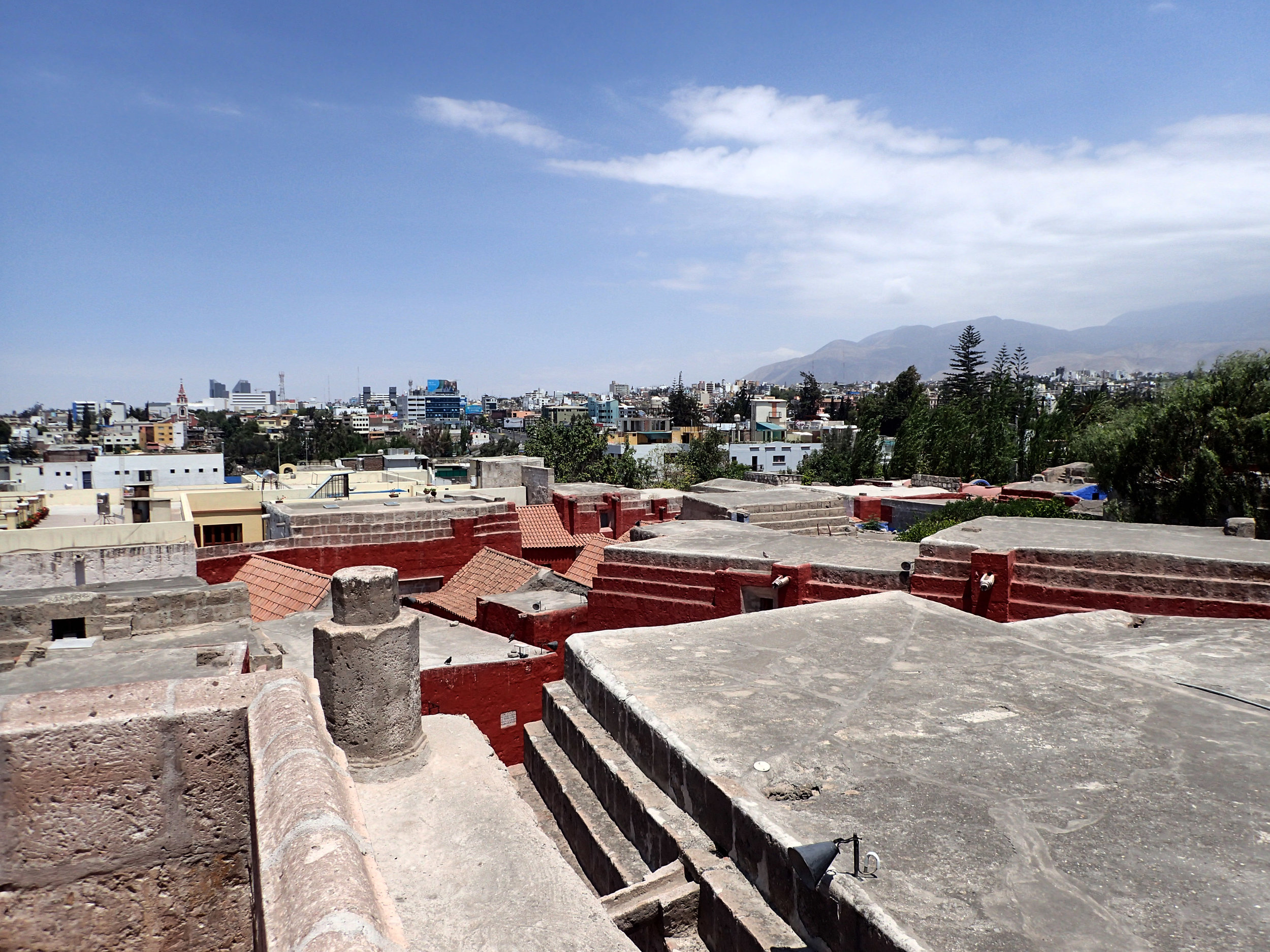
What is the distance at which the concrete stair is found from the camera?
14.4 ft

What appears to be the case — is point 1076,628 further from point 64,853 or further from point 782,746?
point 64,853

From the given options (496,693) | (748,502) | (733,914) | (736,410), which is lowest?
(496,693)

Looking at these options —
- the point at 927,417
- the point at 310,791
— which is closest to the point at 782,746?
the point at 310,791

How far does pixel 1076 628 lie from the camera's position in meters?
8.74

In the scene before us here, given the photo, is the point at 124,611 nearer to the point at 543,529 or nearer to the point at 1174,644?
the point at 543,529

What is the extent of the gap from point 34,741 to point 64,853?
497 millimetres

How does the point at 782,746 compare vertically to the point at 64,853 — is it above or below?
below

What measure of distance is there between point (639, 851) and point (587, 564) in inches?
520

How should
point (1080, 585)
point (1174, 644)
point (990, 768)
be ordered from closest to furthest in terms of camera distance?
1. point (990, 768)
2. point (1174, 644)
3. point (1080, 585)

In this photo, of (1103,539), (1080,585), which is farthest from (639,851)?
(1103,539)

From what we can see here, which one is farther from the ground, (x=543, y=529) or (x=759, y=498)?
(x=759, y=498)

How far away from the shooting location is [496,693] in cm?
1200

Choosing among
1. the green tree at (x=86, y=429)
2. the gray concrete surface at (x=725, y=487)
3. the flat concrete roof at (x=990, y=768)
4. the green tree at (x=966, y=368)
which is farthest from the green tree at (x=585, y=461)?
the green tree at (x=86, y=429)

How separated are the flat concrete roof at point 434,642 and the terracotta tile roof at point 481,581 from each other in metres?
1.56
